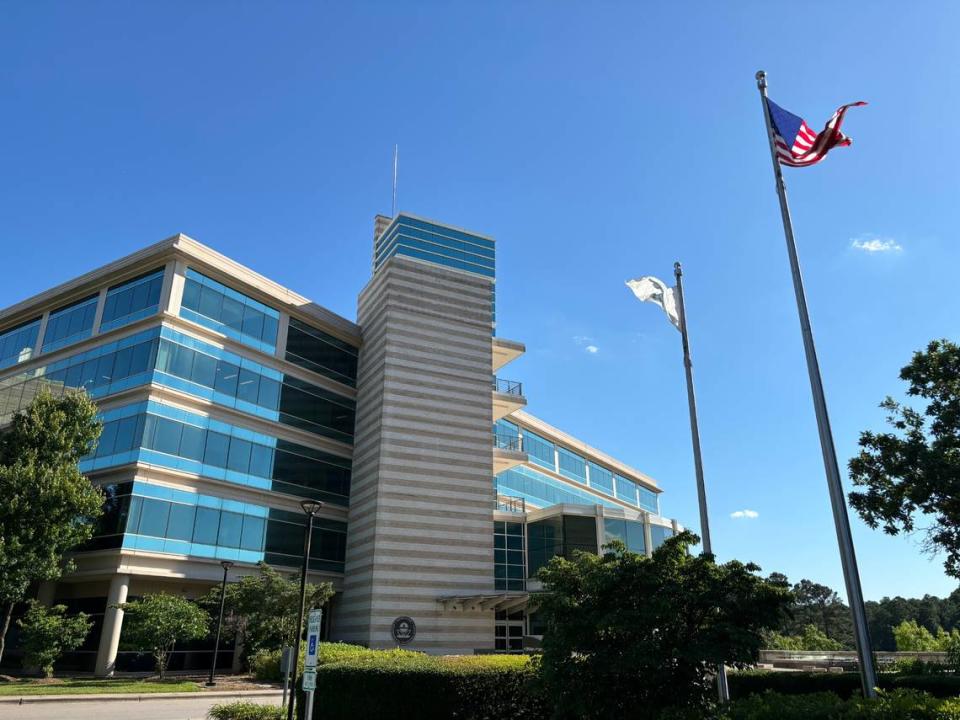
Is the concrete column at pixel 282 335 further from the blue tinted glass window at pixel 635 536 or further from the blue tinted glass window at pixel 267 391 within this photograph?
the blue tinted glass window at pixel 635 536

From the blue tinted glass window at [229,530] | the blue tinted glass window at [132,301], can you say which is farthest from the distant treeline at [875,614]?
the blue tinted glass window at [132,301]

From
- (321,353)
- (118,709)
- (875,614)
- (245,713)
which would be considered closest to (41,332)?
(321,353)

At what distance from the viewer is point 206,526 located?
110 ft

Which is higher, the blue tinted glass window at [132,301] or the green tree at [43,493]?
the blue tinted glass window at [132,301]

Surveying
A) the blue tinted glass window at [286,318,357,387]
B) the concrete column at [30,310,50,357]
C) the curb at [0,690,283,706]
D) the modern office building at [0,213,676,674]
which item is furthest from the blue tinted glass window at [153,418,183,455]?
the concrete column at [30,310,50,357]

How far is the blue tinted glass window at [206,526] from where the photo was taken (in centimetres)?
3325

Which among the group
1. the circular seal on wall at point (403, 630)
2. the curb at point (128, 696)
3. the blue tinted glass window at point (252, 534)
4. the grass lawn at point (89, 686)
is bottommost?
the curb at point (128, 696)

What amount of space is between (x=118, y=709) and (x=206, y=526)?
13.5 meters

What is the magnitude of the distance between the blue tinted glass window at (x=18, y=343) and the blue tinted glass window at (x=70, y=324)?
1.35 metres

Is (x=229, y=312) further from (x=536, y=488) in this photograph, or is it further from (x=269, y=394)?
(x=536, y=488)

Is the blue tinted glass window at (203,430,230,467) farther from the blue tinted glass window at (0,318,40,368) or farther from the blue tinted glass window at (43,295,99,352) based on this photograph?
the blue tinted glass window at (0,318,40,368)

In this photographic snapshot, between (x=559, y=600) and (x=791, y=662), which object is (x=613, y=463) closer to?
(x=791, y=662)

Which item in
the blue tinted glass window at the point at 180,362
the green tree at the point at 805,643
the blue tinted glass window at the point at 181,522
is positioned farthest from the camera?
the green tree at the point at 805,643

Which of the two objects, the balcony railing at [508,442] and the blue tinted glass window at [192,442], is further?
the balcony railing at [508,442]
